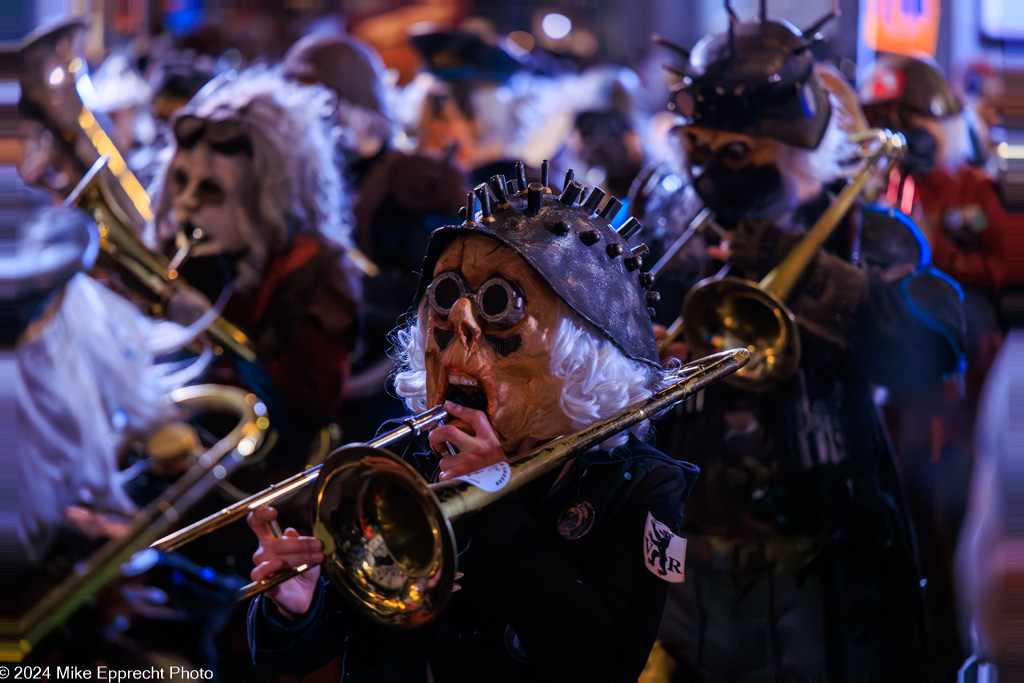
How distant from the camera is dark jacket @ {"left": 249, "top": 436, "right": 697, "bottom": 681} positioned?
2.07 metres

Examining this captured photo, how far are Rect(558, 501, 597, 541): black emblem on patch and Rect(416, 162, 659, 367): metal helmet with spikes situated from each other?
0.39 meters

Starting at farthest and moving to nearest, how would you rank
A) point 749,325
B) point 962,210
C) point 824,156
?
point 962,210 → point 824,156 → point 749,325

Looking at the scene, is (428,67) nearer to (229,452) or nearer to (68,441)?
(229,452)

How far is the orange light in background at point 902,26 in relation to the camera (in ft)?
16.1

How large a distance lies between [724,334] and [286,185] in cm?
259

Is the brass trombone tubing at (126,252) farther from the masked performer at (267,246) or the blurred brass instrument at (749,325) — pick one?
the blurred brass instrument at (749,325)

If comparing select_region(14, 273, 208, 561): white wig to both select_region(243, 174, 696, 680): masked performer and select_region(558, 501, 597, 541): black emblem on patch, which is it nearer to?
select_region(243, 174, 696, 680): masked performer

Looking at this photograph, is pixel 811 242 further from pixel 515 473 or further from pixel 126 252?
pixel 126 252

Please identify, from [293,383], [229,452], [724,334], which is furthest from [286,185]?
[724,334]

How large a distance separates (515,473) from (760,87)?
2.24 metres

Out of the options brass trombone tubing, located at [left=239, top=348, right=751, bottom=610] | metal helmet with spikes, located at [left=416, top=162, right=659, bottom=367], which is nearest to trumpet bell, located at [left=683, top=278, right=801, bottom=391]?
brass trombone tubing, located at [left=239, top=348, right=751, bottom=610]

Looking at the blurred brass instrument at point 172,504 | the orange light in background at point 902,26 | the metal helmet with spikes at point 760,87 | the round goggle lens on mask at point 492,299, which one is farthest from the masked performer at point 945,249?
the blurred brass instrument at point 172,504

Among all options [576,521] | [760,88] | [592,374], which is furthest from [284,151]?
[576,521]

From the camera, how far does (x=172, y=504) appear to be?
4902mm
